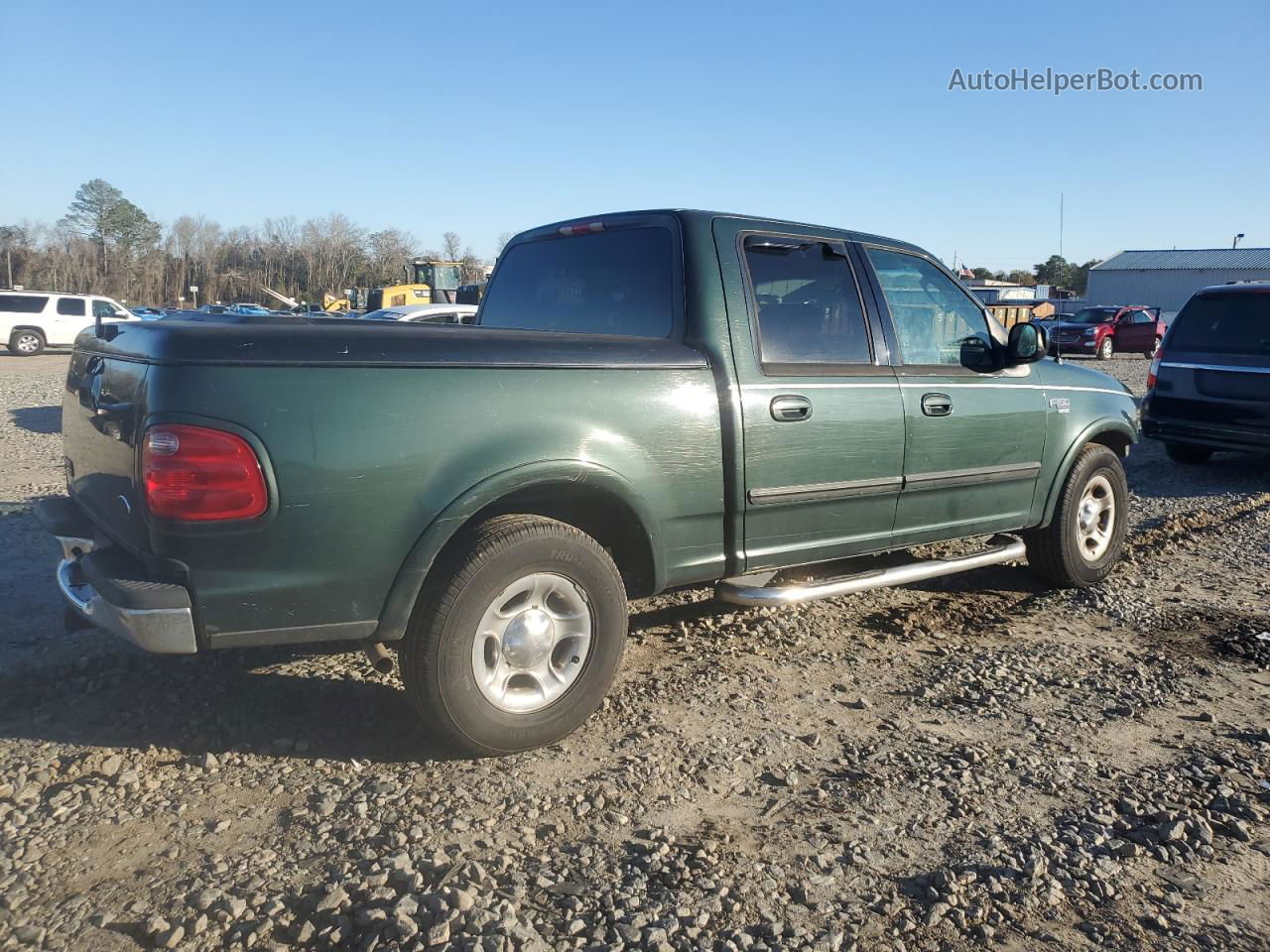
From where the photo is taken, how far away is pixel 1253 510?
771 centimetres

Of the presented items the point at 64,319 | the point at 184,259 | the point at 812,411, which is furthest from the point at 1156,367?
the point at 184,259

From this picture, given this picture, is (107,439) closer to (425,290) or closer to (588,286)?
(588,286)

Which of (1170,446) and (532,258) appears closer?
(532,258)

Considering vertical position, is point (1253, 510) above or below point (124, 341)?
below

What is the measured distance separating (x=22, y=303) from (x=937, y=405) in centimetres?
3208

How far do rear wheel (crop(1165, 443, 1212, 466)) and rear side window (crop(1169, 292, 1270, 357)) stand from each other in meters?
1.21

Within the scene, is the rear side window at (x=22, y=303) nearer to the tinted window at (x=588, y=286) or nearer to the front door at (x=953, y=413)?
the tinted window at (x=588, y=286)

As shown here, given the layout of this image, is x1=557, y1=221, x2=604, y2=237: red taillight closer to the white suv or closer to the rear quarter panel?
the rear quarter panel

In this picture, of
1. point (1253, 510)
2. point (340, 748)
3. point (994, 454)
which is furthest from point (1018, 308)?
point (340, 748)

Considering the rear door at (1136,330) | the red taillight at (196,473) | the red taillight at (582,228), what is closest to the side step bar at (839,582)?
the red taillight at (582,228)

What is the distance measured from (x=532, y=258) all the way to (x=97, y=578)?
2611 millimetres

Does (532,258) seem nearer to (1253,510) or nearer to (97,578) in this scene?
(97,578)

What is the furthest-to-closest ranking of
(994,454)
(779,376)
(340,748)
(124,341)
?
(994,454)
(779,376)
(340,748)
(124,341)

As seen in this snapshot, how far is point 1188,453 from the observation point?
10.0 m
